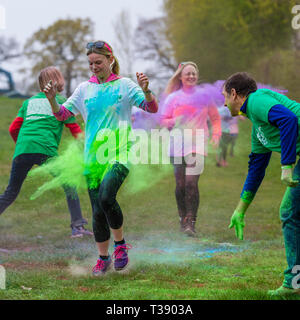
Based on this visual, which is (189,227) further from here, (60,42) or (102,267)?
(60,42)

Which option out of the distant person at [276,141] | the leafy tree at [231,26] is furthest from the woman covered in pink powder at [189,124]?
the leafy tree at [231,26]

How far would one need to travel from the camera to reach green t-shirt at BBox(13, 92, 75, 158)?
6.00m

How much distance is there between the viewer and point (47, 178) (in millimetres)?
6004

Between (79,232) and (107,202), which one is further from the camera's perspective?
(79,232)

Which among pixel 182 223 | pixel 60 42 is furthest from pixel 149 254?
pixel 60 42

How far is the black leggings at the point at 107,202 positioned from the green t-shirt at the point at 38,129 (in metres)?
1.64

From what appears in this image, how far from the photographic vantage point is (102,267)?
4602 mm

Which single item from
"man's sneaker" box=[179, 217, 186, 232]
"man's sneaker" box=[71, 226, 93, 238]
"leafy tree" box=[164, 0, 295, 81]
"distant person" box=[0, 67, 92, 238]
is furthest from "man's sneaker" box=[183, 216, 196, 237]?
"leafy tree" box=[164, 0, 295, 81]

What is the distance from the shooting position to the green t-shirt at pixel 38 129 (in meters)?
6.00

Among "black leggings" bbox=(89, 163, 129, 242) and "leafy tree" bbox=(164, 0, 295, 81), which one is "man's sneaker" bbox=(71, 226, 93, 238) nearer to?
"black leggings" bbox=(89, 163, 129, 242)

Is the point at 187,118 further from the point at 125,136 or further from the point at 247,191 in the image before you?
the point at 247,191

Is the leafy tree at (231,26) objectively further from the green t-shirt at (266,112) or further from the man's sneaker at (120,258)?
the green t-shirt at (266,112)

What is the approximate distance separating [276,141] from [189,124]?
304 cm
